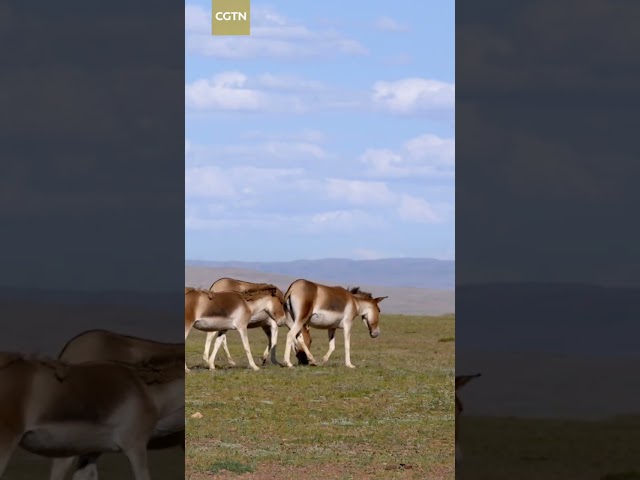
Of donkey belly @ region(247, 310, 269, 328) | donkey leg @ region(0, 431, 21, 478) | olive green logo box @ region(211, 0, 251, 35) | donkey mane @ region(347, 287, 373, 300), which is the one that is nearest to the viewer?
donkey leg @ region(0, 431, 21, 478)

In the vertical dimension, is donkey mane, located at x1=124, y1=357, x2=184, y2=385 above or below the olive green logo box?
below

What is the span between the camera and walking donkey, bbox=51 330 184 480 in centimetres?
489

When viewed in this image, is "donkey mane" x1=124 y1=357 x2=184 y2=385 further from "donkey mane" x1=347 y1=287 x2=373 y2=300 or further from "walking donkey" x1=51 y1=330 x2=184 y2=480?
"donkey mane" x1=347 y1=287 x2=373 y2=300

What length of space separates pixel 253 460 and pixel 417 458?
1611 mm

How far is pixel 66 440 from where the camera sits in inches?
194

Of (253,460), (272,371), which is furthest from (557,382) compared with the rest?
(272,371)

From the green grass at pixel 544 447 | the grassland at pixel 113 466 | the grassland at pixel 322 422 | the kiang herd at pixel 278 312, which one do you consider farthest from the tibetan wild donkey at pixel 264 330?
the grassland at pixel 113 466

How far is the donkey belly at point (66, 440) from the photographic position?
16.1 feet

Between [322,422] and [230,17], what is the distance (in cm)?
841

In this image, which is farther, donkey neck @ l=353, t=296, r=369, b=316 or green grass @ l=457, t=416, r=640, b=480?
donkey neck @ l=353, t=296, r=369, b=316

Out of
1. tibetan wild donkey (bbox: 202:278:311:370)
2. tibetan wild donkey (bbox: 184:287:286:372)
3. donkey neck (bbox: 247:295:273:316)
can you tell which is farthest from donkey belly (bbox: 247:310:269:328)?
tibetan wild donkey (bbox: 184:287:286:372)

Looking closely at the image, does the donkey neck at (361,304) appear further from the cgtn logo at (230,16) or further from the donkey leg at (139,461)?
the donkey leg at (139,461)

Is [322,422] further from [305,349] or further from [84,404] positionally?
[84,404]

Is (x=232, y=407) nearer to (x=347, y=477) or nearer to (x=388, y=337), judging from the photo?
(x=347, y=477)
